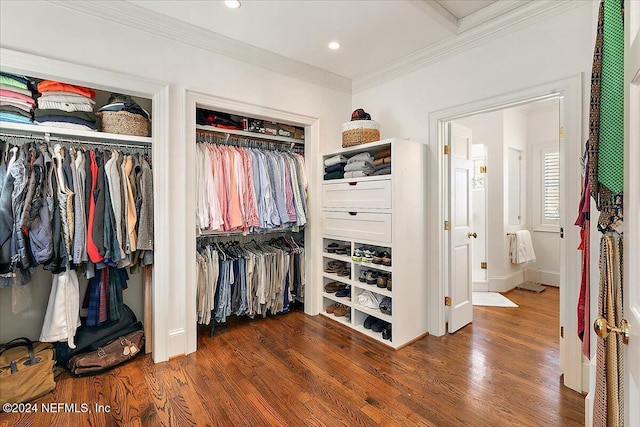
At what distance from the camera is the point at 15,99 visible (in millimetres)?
2029

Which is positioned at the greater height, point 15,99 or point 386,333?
point 15,99

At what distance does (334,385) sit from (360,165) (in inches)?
71.8

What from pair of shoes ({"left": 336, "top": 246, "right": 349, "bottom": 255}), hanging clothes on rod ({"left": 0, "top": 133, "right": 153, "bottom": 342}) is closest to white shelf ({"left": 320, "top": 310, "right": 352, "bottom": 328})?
pair of shoes ({"left": 336, "top": 246, "right": 349, "bottom": 255})

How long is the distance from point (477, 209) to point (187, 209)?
12.7 ft

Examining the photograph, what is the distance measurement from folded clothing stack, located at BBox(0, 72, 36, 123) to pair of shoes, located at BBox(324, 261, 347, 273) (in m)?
2.73

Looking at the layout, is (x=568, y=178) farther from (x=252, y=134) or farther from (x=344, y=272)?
(x=252, y=134)

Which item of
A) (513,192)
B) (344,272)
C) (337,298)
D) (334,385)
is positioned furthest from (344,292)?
(513,192)

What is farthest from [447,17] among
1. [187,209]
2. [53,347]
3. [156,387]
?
[53,347]

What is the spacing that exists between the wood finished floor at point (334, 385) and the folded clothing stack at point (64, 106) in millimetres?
1823

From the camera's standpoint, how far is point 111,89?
2158 mm

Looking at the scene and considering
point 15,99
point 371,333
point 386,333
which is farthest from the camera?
point 371,333

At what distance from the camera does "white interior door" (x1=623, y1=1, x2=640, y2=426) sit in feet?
2.36

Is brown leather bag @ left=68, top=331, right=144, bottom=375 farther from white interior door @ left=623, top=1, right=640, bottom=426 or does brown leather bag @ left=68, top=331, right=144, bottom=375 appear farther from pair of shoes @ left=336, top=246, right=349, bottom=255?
white interior door @ left=623, top=1, right=640, bottom=426

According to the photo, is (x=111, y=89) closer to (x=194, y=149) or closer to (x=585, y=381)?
(x=194, y=149)
